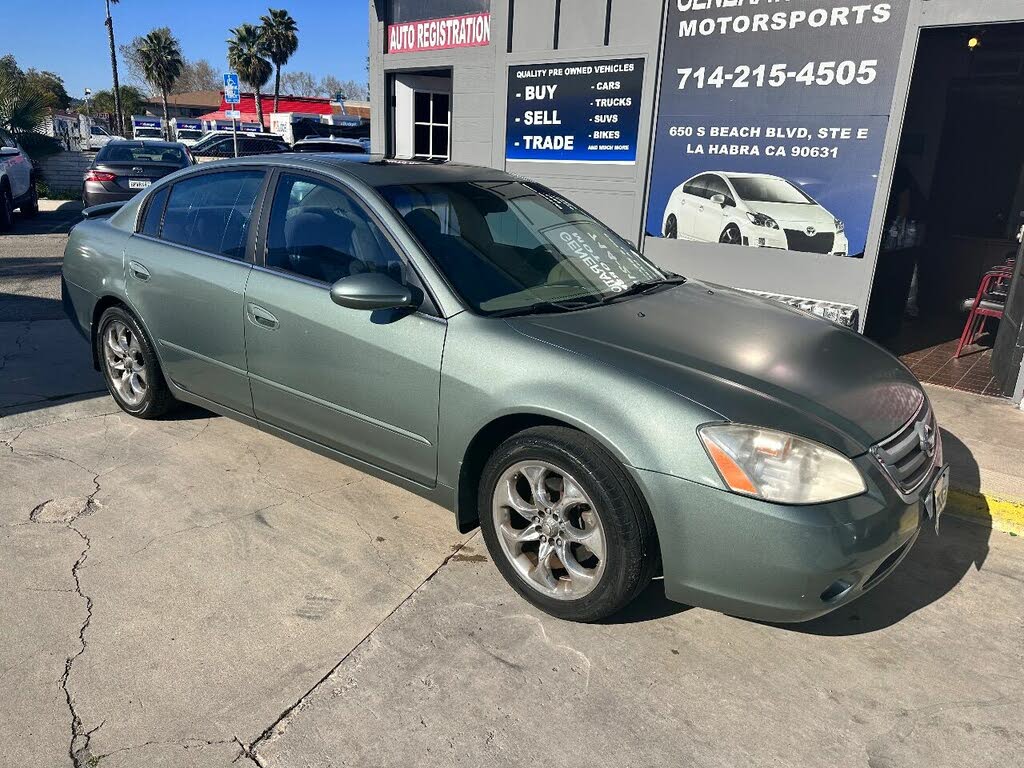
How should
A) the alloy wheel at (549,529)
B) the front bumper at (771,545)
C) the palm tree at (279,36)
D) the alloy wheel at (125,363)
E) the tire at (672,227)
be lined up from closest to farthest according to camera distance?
the front bumper at (771,545) → the alloy wheel at (549,529) → the alloy wheel at (125,363) → the tire at (672,227) → the palm tree at (279,36)

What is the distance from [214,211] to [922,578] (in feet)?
12.9

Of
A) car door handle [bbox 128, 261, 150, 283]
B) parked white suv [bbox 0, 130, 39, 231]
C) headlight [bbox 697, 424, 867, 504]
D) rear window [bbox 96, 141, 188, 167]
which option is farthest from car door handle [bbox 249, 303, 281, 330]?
parked white suv [bbox 0, 130, 39, 231]

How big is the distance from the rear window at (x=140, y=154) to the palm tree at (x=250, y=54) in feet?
144

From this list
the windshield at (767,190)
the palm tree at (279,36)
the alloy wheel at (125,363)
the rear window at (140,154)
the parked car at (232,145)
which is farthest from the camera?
the palm tree at (279,36)

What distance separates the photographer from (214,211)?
4.19 metres

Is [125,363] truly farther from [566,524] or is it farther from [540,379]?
[566,524]

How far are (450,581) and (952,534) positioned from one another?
2.51 metres

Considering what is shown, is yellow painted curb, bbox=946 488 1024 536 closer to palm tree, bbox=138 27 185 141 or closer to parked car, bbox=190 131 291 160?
parked car, bbox=190 131 291 160

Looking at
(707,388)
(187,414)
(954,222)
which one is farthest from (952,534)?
(954,222)

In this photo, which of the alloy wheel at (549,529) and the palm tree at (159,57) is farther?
the palm tree at (159,57)

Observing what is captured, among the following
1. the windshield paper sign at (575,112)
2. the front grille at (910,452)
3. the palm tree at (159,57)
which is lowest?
the front grille at (910,452)

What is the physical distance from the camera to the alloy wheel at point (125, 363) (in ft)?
15.3

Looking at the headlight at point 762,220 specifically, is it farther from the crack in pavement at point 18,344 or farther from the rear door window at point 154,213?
the crack in pavement at point 18,344

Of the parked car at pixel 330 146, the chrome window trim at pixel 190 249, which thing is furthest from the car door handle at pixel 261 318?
the parked car at pixel 330 146
